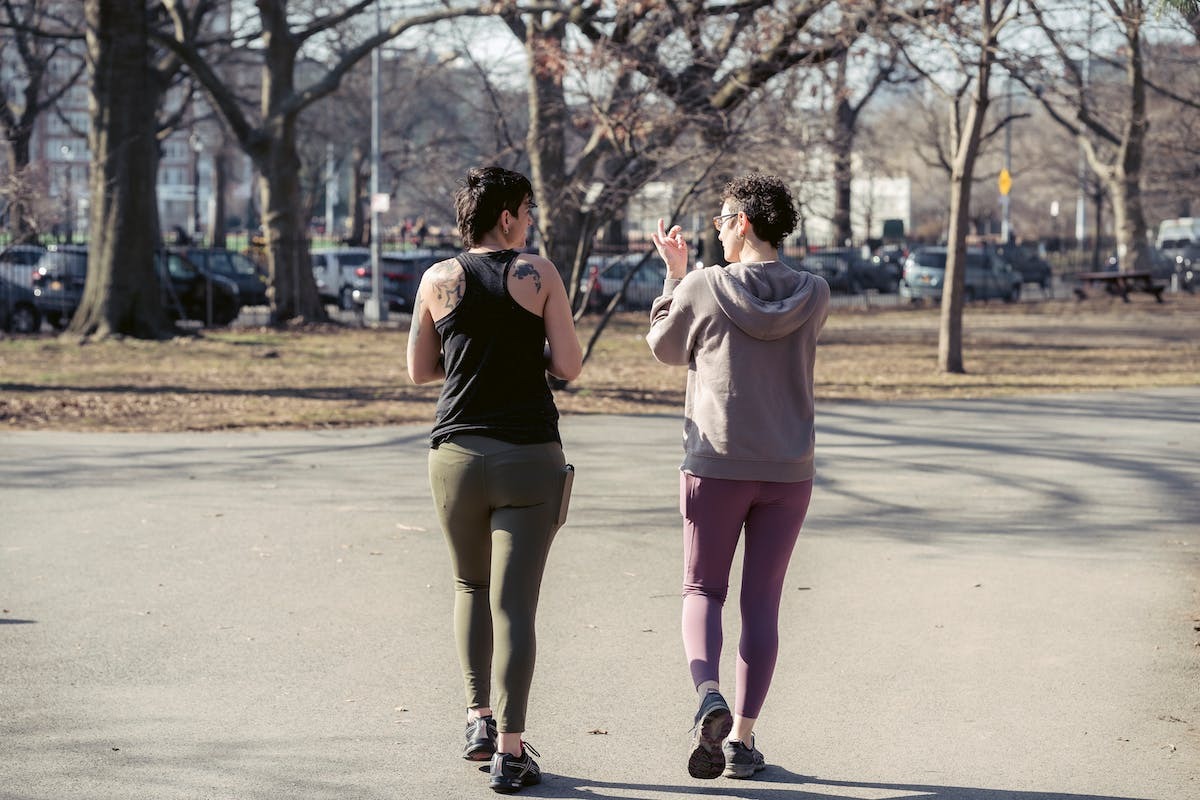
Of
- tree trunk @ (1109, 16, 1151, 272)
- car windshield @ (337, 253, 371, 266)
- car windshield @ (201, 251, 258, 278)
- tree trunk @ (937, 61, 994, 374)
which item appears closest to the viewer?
tree trunk @ (937, 61, 994, 374)

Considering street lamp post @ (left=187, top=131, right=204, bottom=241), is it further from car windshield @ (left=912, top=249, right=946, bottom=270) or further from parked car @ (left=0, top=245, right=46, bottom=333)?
parked car @ (left=0, top=245, right=46, bottom=333)

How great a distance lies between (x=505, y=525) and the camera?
4.30 meters

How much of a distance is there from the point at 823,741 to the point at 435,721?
122 cm

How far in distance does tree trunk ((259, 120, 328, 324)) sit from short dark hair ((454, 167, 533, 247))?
24.4 m

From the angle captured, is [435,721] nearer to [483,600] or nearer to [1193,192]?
[483,600]

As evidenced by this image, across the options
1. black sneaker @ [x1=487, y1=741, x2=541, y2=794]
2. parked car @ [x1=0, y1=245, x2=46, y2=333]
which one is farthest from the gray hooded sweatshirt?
parked car @ [x1=0, y1=245, x2=46, y2=333]

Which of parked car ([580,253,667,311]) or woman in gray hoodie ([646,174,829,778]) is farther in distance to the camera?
parked car ([580,253,667,311])

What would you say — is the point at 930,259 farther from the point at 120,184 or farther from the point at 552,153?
the point at 552,153

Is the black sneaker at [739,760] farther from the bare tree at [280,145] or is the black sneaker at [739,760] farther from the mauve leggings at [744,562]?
the bare tree at [280,145]

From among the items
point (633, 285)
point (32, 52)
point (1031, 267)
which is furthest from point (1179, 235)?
point (32, 52)

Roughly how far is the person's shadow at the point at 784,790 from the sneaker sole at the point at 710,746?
0.07 m

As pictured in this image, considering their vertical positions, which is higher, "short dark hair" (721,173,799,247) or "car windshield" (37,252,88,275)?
"car windshield" (37,252,88,275)

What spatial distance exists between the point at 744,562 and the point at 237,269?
93.4 ft

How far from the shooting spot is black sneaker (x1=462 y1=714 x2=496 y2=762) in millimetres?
4605
